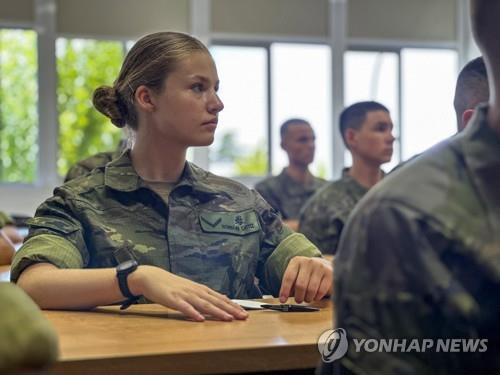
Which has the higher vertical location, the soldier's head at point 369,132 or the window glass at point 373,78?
the window glass at point 373,78

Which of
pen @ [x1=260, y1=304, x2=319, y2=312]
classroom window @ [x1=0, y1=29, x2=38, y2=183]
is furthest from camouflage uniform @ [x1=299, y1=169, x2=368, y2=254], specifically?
classroom window @ [x1=0, y1=29, x2=38, y2=183]

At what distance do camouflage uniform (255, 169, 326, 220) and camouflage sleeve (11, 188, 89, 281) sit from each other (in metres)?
4.13

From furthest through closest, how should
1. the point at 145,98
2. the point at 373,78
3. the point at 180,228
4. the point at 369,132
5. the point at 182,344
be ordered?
the point at 373,78, the point at 369,132, the point at 145,98, the point at 180,228, the point at 182,344

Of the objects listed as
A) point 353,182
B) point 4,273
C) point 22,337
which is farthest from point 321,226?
point 22,337

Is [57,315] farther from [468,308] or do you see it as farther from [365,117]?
[365,117]

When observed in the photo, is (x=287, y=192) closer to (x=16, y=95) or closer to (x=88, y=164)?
(x=88, y=164)

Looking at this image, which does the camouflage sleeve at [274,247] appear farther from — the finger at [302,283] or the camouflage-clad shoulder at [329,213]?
the camouflage-clad shoulder at [329,213]

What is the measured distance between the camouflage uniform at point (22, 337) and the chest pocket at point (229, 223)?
4.47ft

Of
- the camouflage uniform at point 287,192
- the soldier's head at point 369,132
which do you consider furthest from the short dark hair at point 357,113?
the camouflage uniform at point 287,192

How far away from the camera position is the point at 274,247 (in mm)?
2008

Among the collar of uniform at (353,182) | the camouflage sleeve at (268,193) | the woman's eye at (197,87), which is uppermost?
the woman's eye at (197,87)

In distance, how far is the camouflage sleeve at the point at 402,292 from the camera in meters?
0.71

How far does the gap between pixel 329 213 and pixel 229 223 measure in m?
2.00

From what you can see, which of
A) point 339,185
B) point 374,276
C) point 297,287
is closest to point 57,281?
point 297,287
